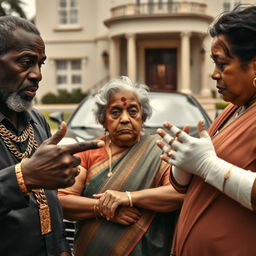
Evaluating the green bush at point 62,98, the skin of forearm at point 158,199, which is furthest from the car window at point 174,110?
the green bush at point 62,98

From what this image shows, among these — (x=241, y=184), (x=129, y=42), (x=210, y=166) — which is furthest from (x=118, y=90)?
(x=129, y=42)

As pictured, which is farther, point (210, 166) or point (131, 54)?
point (131, 54)

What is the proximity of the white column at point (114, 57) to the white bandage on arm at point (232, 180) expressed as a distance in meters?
19.7

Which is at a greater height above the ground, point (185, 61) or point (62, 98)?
point (185, 61)

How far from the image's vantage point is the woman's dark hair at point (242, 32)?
1772 mm

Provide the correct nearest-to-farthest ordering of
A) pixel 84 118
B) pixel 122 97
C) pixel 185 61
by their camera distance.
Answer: pixel 122 97, pixel 84 118, pixel 185 61

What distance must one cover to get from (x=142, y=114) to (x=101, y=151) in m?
0.34

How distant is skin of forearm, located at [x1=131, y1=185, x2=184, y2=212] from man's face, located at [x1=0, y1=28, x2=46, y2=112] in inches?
30.8

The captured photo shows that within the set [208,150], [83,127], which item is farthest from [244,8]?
[83,127]

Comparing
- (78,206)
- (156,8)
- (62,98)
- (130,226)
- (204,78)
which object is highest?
(156,8)

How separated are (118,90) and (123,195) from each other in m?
0.63

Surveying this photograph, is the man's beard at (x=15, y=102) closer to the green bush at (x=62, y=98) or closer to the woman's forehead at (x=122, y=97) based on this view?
the woman's forehead at (x=122, y=97)

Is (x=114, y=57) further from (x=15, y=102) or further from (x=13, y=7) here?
(x=15, y=102)

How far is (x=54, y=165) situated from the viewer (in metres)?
1.50
